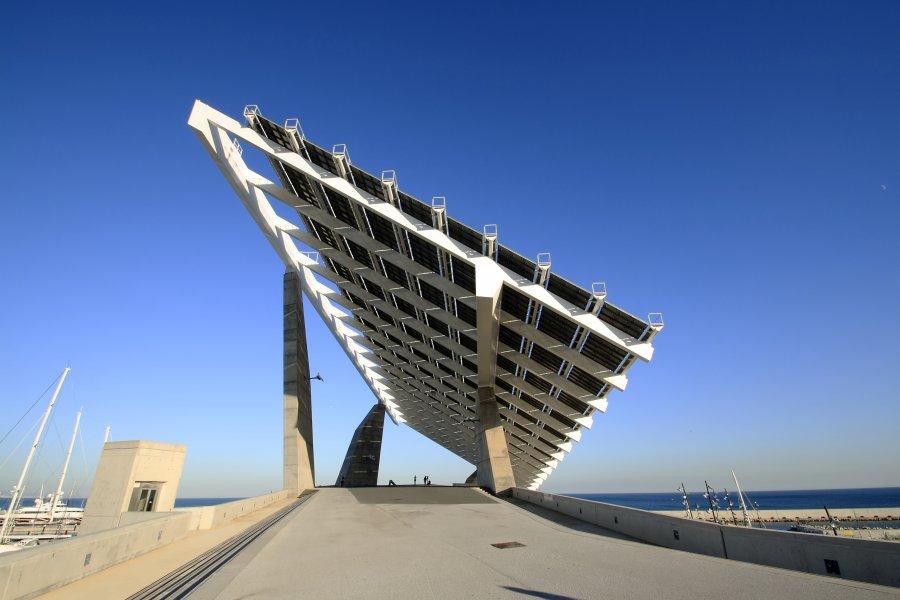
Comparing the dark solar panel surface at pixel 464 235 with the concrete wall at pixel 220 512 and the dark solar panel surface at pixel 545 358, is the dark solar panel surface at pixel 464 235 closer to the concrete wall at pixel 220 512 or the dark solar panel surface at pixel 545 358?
the dark solar panel surface at pixel 545 358

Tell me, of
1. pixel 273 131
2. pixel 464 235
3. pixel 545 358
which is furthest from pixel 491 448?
pixel 273 131

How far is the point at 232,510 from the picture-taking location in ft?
43.8

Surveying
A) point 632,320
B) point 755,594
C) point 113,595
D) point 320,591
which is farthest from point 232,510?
point 632,320

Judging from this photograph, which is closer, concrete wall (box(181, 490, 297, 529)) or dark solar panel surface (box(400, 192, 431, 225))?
concrete wall (box(181, 490, 297, 529))

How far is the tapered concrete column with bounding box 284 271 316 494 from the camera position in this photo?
2345cm

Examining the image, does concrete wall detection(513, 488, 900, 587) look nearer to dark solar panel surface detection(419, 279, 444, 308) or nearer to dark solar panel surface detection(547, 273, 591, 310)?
dark solar panel surface detection(547, 273, 591, 310)

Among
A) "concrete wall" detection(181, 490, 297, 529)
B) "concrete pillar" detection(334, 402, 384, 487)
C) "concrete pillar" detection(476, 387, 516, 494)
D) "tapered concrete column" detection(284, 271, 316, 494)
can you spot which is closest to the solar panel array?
"concrete pillar" detection(476, 387, 516, 494)

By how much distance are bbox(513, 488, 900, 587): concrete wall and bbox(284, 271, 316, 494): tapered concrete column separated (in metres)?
18.1

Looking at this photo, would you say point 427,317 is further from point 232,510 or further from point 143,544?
point 143,544

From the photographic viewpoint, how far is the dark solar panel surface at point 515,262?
16344 millimetres

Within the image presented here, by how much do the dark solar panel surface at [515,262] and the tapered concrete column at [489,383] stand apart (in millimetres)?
566

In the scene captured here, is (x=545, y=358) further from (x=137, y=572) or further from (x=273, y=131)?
(x=137, y=572)

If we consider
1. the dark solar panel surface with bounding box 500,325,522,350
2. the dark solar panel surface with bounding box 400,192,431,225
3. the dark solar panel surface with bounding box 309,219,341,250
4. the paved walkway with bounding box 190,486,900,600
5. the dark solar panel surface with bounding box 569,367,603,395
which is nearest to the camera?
the paved walkway with bounding box 190,486,900,600

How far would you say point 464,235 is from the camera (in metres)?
16.5
